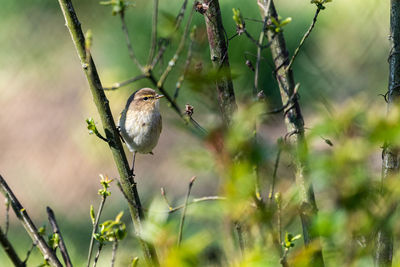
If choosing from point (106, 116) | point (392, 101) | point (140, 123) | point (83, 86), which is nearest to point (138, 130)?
point (140, 123)

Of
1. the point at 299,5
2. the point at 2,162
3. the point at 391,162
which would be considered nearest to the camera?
the point at 391,162

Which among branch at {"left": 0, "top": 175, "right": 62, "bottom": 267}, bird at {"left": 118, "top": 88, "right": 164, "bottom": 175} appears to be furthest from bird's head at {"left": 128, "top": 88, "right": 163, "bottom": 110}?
branch at {"left": 0, "top": 175, "right": 62, "bottom": 267}

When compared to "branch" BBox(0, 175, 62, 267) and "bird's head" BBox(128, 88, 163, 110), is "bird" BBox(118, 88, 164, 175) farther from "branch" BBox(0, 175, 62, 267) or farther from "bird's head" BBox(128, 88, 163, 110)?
"branch" BBox(0, 175, 62, 267)

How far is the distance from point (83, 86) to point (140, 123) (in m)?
2.69

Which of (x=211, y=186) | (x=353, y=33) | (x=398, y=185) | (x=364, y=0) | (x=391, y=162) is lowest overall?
(x=398, y=185)

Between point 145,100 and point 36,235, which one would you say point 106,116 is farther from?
point 145,100

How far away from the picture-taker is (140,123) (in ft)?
5.57

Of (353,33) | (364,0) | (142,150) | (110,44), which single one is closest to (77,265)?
(142,150)

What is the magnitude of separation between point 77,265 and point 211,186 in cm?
227

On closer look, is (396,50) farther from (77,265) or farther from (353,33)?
(353,33)

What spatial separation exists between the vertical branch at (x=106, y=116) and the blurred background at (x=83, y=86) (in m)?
1.95

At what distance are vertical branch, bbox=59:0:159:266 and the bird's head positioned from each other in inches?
33.8

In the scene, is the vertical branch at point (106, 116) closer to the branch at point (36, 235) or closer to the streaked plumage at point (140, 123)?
the branch at point (36, 235)

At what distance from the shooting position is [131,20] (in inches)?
129
